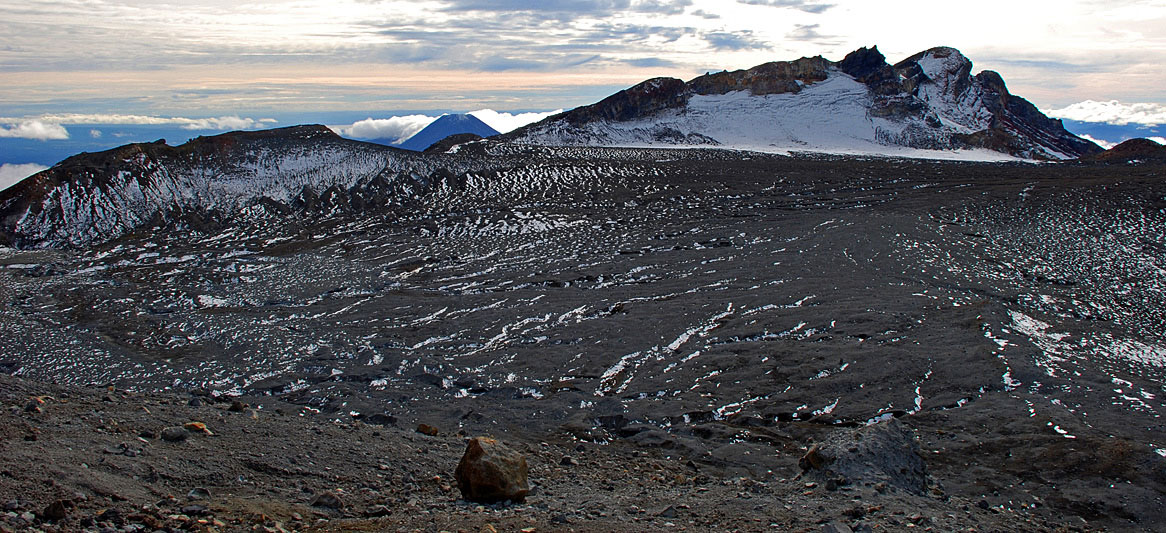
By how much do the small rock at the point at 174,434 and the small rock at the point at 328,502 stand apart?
1933 millimetres

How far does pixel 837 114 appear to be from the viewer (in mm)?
65438

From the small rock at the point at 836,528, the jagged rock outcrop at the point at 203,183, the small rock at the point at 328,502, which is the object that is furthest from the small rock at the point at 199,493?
the jagged rock outcrop at the point at 203,183

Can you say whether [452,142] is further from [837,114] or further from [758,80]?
[837,114]

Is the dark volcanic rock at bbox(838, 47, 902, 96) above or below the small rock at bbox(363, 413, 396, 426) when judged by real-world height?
above

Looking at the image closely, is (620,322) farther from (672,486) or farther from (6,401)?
(6,401)

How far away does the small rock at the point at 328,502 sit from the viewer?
6.41 m

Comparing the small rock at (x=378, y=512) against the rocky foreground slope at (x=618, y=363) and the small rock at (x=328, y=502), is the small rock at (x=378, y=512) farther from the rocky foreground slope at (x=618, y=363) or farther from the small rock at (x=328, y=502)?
the small rock at (x=328, y=502)

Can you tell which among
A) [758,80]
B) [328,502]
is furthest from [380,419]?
[758,80]

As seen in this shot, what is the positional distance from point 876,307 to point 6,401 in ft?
44.6

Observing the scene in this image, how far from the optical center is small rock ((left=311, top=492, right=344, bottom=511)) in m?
6.41

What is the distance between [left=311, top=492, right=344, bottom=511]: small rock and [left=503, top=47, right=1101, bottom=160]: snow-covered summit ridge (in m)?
50.9

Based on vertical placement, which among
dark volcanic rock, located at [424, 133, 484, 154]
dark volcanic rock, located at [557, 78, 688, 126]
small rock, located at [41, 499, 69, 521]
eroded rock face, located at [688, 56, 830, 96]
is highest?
eroded rock face, located at [688, 56, 830, 96]

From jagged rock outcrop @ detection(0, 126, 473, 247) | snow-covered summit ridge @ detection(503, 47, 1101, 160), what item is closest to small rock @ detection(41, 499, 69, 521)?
jagged rock outcrop @ detection(0, 126, 473, 247)

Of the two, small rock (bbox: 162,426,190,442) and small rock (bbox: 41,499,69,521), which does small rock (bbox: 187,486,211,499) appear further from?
small rock (bbox: 162,426,190,442)
